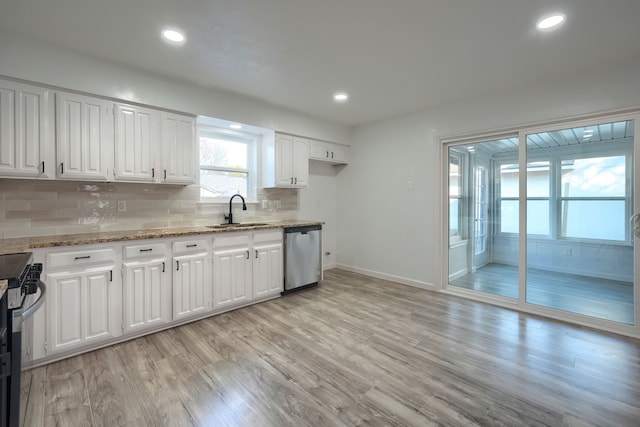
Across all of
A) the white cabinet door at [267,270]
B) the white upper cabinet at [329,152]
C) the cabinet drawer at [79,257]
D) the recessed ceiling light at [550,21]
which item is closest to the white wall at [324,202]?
the white upper cabinet at [329,152]

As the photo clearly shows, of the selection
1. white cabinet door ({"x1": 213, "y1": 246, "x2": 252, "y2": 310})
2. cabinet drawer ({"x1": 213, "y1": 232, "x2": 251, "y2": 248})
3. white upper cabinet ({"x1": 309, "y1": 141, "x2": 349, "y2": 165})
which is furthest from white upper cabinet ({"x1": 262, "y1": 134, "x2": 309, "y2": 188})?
white cabinet door ({"x1": 213, "y1": 246, "x2": 252, "y2": 310})

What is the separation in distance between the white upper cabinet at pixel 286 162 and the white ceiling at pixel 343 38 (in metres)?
0.93

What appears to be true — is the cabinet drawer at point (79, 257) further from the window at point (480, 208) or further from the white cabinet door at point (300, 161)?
the window at point (480, 208)

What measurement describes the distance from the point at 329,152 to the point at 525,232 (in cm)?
291

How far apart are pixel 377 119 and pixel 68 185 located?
396 centimetres

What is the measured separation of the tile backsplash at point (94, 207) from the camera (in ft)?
8.26

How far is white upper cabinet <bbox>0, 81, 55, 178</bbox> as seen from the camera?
228 centimetres

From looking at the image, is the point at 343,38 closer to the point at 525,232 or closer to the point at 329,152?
the point at 329,152

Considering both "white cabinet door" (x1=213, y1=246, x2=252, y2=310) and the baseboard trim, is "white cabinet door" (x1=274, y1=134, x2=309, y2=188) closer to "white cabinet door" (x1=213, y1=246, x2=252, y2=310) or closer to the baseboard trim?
"white cabinet door" (x1=213, y1=246, x2=252, y2=310)

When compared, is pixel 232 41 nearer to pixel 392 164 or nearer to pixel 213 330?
pixel 213 330

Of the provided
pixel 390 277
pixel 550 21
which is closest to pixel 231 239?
pixel 390 277

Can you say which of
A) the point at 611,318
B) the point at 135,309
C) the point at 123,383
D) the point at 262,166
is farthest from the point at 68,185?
the point at 611,318

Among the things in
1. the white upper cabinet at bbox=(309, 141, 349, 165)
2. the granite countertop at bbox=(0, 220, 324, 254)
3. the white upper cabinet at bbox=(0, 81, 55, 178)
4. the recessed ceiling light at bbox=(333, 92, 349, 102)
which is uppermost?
the recessed ceiling light at bbox=(333, 92, 349, 102)

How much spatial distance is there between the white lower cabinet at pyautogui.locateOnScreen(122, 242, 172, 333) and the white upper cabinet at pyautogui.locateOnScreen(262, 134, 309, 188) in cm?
179
